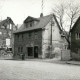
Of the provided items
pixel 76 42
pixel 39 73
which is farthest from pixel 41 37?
pixel 39 73

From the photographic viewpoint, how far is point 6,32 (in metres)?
67.1

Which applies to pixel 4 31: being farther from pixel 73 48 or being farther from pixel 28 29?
pixel 73 48

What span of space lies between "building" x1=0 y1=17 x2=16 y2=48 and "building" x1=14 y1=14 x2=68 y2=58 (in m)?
19.9

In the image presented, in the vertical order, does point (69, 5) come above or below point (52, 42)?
above

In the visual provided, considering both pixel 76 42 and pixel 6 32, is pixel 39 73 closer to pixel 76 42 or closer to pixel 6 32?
pixel 76 42

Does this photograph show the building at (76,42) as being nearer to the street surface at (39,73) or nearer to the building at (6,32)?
the street surface at (39,73)

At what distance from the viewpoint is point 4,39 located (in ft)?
215

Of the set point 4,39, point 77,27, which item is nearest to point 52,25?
point 77,27

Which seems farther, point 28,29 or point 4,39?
point 4,39

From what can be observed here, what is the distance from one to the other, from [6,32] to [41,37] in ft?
98.5

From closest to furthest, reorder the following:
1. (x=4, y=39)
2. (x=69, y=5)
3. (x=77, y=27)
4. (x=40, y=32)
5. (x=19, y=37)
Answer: (x=77, y=27)
(x=40, y=32)
(x=69, y=5)
(x=19, y=37)
(x=4, y=39)

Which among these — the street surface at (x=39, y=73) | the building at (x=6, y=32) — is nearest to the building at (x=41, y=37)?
the street surface at (x=39, y=73)

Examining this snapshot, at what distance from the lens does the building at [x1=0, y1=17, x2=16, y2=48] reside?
6494cm

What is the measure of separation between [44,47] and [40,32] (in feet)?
11.0
